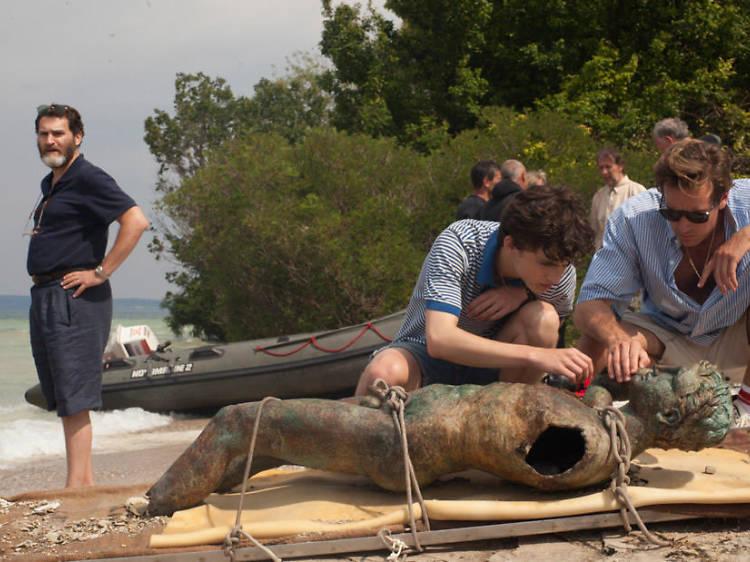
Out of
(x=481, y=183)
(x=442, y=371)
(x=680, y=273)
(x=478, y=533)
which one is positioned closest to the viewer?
(x=478, y=533)

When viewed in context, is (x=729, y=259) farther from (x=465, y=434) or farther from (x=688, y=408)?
(x=465, y=434)

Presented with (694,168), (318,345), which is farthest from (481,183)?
(694,168)

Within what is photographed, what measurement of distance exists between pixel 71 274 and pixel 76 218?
0.94 feet

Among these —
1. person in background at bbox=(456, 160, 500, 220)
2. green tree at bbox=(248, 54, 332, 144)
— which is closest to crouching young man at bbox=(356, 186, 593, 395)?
person in background at bbox=(456, 160, 500, 220)

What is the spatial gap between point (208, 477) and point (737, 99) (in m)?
16.7

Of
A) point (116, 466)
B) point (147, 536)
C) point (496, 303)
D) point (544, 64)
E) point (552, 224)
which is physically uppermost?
point (544, 64)

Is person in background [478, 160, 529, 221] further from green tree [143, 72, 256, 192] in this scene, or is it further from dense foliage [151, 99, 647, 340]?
green tree [143, 72, 256, 192]

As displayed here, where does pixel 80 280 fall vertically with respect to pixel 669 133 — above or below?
below

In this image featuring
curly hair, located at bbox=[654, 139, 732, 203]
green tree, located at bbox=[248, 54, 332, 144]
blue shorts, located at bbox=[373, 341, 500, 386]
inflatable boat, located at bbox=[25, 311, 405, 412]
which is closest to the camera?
curly hair, located at bbox=[654, 139, 732, 203]

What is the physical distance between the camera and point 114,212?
366 cm

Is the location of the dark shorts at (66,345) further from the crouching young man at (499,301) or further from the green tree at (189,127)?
the green tree at (189,127)

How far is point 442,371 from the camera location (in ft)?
9.97

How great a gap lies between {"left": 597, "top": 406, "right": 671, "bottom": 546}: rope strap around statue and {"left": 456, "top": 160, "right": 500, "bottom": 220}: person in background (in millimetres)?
4273

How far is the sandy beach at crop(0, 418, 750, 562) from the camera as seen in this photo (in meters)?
2.00
